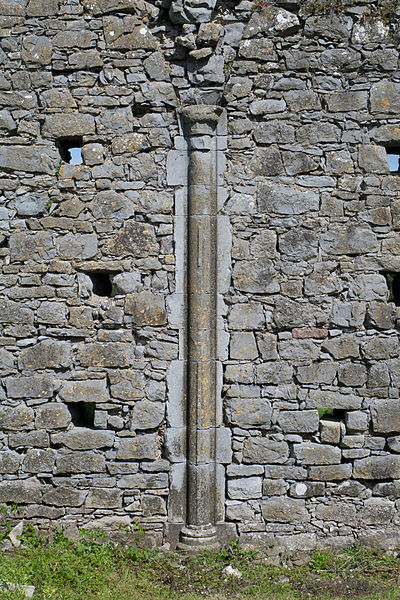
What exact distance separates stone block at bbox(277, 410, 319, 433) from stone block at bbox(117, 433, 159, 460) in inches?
50.4

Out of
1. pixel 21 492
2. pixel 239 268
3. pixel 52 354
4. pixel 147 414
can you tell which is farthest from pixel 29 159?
pixel 21 492

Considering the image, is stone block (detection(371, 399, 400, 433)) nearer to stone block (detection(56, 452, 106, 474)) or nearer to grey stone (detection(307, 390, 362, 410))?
grey stone (detection(307, 390, 362, 410))

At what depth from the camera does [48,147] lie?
5309 mm

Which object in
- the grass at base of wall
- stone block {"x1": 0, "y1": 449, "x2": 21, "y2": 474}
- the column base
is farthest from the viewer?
stone block {"x1": 0, "y1": 449, "x2": 21, "y2": 474}

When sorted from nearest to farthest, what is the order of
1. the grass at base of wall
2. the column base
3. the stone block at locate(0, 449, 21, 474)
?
the grass at base of wall, the column base, the stone block at locate(0, 449, 21, 474)

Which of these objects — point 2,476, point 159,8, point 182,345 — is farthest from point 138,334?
point 159,8

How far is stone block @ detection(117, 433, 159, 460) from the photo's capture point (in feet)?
17.1

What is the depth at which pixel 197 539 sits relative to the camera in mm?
5062

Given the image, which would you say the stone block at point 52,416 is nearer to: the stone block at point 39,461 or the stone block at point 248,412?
the stone block at point 39,461

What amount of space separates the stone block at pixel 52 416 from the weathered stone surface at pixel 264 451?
71.4 inches

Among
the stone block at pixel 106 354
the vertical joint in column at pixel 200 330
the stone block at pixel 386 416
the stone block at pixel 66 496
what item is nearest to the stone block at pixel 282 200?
the vertical joint in column at pixel 200 330

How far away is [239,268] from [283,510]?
7.96 feet

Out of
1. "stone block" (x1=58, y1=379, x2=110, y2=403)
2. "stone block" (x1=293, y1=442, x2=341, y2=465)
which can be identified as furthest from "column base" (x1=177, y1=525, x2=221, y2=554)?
"stone block" (x1=58, y1=379, x2=110, y2=403)

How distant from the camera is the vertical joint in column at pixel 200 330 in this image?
511cm
